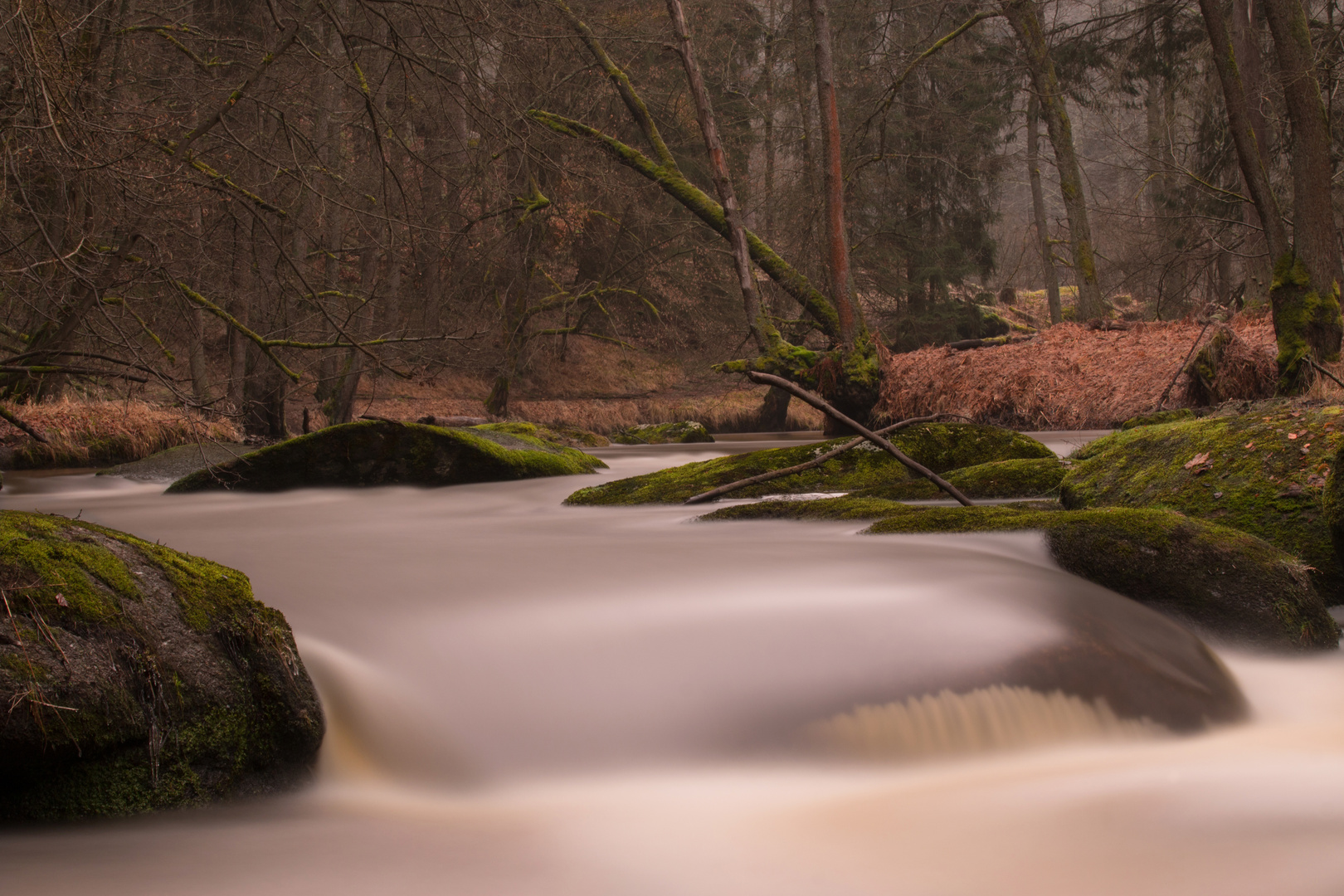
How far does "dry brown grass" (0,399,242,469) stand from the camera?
433 inches

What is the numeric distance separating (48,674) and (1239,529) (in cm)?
422

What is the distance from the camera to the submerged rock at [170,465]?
9.32 metres

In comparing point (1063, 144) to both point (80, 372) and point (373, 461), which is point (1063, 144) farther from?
point (80, 372)

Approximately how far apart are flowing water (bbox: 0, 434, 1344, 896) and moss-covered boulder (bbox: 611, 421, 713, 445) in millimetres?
12866

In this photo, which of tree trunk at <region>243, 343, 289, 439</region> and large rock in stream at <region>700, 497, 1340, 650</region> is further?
tree trunk at <region>243, 343, 289, 439</region>

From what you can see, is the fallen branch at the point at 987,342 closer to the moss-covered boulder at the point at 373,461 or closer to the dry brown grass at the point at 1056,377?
the dry brown grass at the point at 1056,377

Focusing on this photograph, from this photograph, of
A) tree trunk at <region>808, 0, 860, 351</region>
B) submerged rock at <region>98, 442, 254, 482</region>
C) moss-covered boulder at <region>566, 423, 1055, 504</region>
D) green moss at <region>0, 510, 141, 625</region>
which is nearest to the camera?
green moss at <region>0, 510, 141, 625</region>

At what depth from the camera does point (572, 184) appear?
1138 centimetres

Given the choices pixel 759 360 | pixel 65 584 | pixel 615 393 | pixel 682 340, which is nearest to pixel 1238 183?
pixel 759 360

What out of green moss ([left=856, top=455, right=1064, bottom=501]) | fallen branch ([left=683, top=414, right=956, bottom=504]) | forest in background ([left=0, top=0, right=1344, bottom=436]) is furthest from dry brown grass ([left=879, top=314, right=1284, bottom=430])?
fallen branch ([left=683, top=414, right=956, bottom=504])

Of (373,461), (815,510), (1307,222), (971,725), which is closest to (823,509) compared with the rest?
(815,510)

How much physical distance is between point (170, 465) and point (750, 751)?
29.8ft

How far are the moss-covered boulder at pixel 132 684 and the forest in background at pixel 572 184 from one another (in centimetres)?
157

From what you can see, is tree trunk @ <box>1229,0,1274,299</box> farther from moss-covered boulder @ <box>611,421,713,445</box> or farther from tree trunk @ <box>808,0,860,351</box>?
moss-covered boulder @ <box>611,421,713,445</box>
